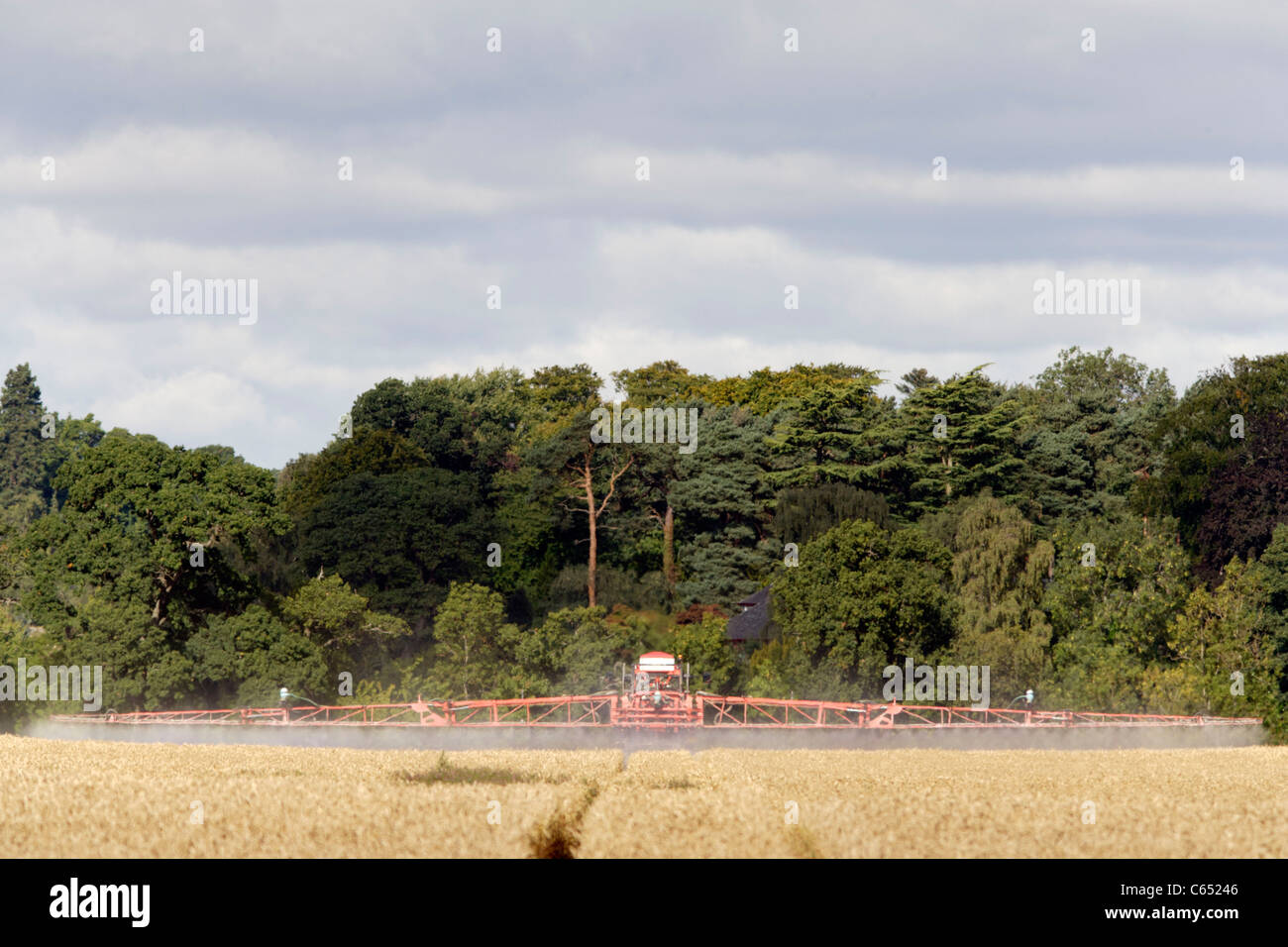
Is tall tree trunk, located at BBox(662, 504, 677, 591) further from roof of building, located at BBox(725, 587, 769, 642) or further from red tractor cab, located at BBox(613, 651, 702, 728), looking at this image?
red tractor cab, located at BBox(613, 651, 702, 728)

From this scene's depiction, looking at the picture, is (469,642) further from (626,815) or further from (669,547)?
(626,815)

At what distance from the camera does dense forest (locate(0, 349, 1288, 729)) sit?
258ft

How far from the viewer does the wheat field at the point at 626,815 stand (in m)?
20.2

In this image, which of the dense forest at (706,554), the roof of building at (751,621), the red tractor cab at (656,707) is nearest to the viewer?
the red tractor cab at (656,707)

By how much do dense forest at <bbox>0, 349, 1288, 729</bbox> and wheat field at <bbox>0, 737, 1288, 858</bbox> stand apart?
4582 cm

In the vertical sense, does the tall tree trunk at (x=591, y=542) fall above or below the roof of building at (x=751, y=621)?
above

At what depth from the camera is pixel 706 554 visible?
106 m

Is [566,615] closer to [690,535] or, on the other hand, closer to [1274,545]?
[690,535]

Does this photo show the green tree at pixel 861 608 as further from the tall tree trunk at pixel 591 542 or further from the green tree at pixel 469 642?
the tall tree trunk at pixel 591 542

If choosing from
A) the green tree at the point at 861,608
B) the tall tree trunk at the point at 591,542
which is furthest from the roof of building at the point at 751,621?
the green tree at the point at 861,608

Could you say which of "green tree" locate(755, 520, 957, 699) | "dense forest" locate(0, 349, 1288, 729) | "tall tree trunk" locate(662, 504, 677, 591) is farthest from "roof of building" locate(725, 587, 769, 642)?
"green tree" locate(755, 520, 957, 699)

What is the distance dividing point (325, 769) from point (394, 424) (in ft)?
282

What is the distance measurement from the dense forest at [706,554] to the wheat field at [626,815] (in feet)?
150

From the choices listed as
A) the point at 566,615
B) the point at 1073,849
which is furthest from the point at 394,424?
the point at 1073,849
